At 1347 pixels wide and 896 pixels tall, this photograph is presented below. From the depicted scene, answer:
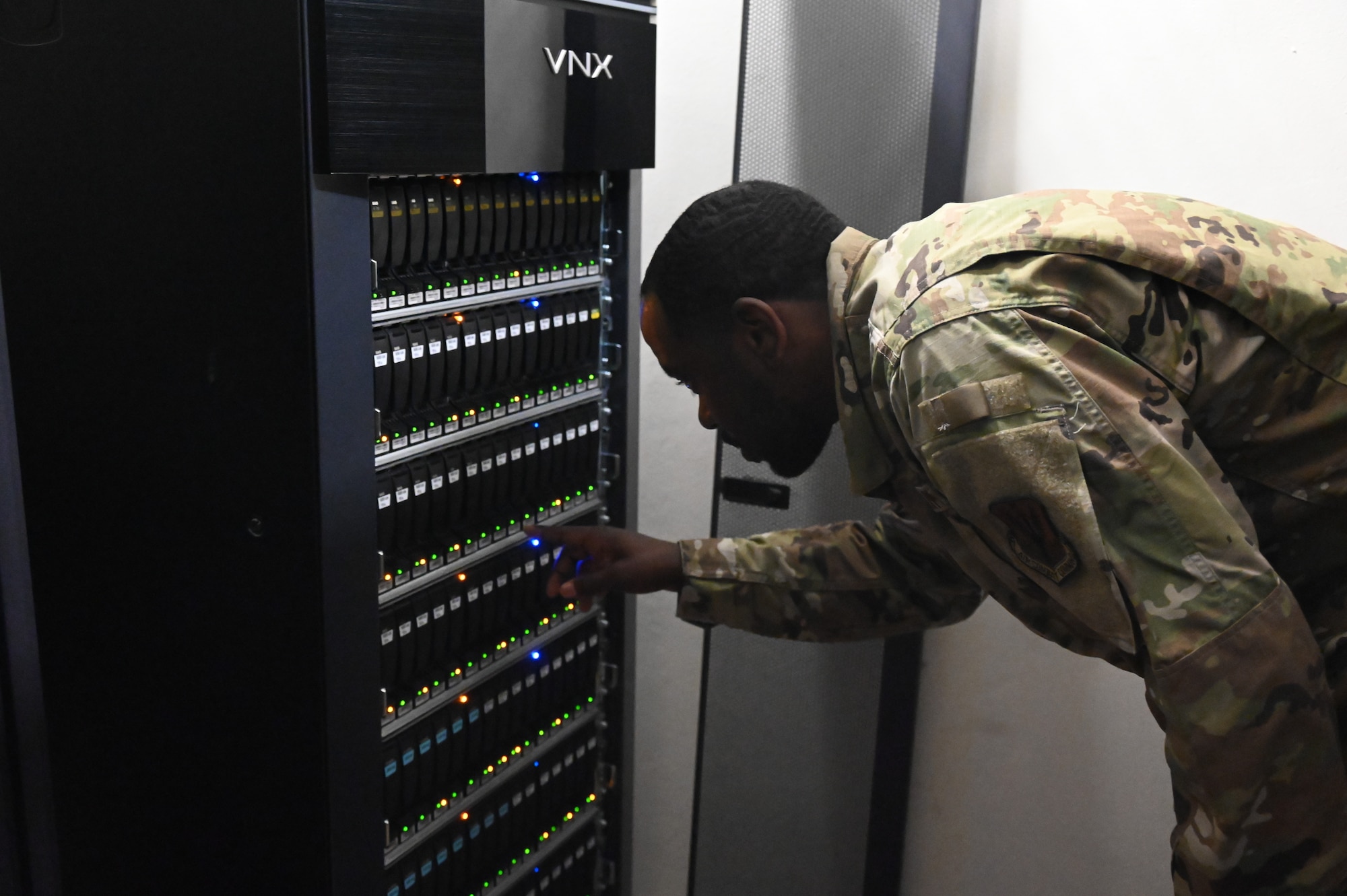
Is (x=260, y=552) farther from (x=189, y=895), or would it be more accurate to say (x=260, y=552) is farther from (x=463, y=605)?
(x=189, y=895)

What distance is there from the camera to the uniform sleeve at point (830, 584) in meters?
1.83

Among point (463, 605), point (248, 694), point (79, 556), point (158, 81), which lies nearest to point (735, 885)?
point (463, 605)

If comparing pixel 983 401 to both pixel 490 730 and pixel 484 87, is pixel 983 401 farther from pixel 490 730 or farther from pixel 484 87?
pixel 490 730

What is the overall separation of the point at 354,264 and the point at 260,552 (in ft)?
1.33

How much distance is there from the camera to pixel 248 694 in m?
1.66

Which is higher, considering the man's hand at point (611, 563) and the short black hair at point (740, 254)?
the short black hair at point (740, 254)

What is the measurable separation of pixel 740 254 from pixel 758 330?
0.10 m

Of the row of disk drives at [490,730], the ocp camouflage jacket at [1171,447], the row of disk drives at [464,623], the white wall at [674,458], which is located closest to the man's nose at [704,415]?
the ocp camouflage jacket at [1171,447]

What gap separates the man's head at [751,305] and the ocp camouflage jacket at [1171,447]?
7 cm

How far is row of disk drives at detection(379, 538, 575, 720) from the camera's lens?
1.80 metres

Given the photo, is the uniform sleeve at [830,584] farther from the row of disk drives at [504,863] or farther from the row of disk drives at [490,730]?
the row of disk drives at [504,863]

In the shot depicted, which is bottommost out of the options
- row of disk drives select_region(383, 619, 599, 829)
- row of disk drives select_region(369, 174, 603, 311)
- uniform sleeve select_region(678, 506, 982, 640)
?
row of disk drives select_region(383, 619, 599, 829)

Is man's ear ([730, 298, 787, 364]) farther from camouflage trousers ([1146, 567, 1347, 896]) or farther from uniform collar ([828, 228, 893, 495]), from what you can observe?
camouflage trousers ([1146, 567, 1347, 896])

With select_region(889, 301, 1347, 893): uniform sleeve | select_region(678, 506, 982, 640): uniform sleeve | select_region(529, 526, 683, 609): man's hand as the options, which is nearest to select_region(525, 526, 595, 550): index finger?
select_region(529, 526, 683, 609): man's hand
